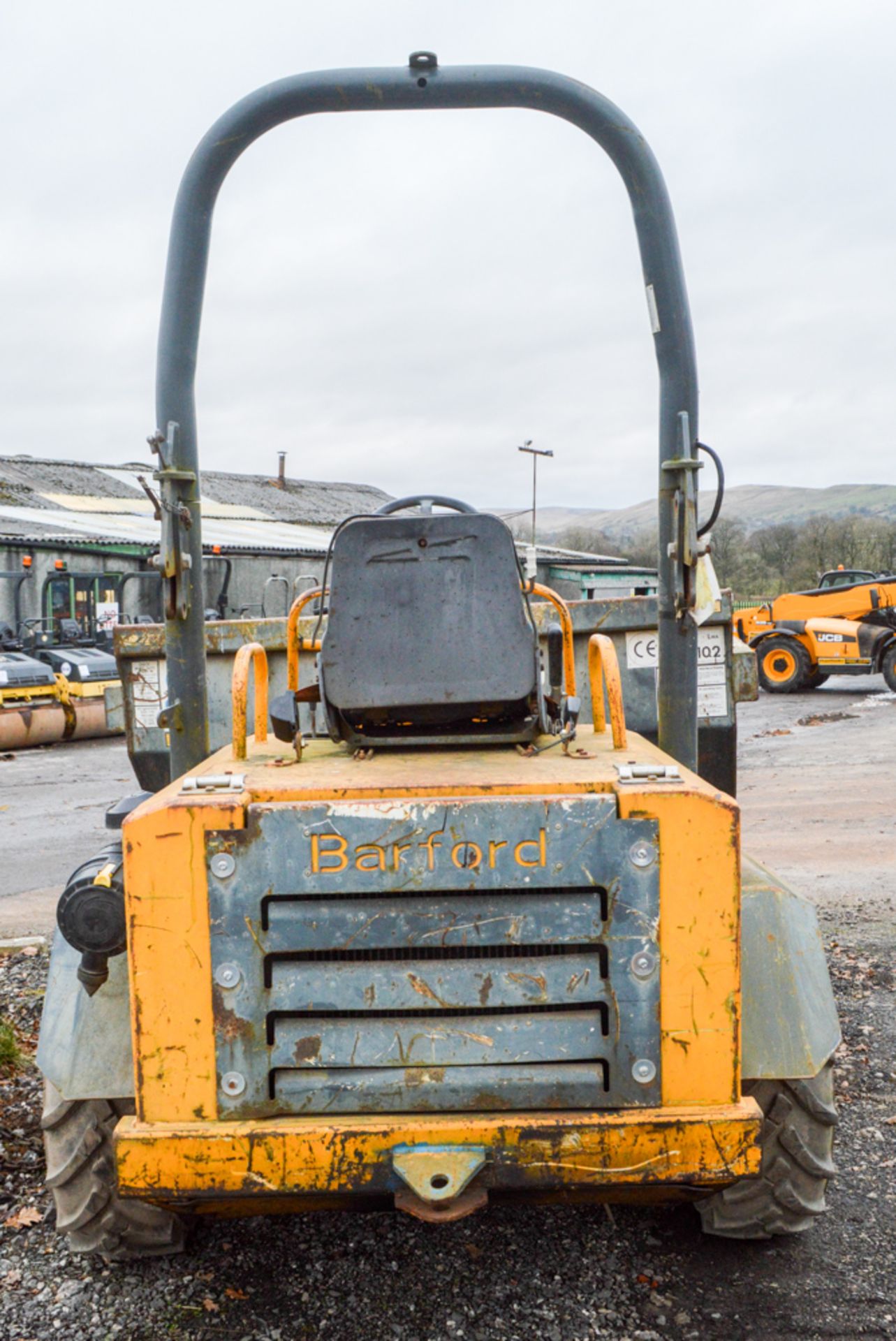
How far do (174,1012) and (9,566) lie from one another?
2156 centimetres

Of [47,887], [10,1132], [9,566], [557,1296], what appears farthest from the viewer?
[9,566]

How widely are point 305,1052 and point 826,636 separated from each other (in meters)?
17.8

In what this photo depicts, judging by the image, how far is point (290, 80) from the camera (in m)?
3.29

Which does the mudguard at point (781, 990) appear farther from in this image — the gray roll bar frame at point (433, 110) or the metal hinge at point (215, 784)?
the metal hinge at point (215, 784)

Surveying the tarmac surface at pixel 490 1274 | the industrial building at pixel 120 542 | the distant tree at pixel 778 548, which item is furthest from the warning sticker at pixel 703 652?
the distant tree at pixel 778 548

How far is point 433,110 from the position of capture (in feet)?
11.0

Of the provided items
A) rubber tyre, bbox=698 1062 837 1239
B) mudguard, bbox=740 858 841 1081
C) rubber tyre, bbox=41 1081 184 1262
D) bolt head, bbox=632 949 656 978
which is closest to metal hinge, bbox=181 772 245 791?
rubber tyre, bbox=41 1081 184 1262

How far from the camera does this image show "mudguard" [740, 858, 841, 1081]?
112 inches

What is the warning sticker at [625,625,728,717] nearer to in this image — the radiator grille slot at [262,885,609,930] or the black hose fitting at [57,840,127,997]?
the radiator grille slot at [262,885,609,930]

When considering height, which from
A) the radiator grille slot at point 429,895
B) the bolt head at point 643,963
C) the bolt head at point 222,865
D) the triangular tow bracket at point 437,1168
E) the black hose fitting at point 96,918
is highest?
the bolt head at point 222,865

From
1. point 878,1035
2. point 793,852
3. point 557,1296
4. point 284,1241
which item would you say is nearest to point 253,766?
point 284,1241

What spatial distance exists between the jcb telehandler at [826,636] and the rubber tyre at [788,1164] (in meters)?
16.7

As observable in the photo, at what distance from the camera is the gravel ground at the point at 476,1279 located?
112 inches

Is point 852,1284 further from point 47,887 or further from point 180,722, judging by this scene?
point 47,887
